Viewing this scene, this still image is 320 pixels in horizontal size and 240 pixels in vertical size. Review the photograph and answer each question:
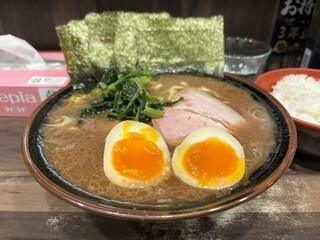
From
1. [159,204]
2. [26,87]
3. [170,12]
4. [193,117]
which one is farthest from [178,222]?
[170,12]

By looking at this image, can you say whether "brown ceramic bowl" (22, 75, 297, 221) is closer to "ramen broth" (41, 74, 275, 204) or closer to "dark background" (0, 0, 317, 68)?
"ramen broth" (41, 74, 275, 204)

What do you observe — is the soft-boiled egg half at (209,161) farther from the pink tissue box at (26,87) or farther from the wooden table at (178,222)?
the pink tissue box at (26,87)

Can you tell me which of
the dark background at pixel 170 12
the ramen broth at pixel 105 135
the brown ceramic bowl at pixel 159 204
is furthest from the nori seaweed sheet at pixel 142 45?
the brown ceramic bowl at pixel 159 204

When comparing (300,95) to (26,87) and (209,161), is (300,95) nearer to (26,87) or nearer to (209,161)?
(209,161)

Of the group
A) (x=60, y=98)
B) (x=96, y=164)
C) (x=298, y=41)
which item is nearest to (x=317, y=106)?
(x=298, y=41)

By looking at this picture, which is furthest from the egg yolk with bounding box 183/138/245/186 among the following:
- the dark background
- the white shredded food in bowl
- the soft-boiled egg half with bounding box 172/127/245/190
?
the dark background

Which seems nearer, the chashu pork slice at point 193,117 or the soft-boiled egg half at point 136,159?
the soft-boiled egg half at point 136,159

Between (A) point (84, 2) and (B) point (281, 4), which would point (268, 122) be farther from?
(A) point (84, 2)
